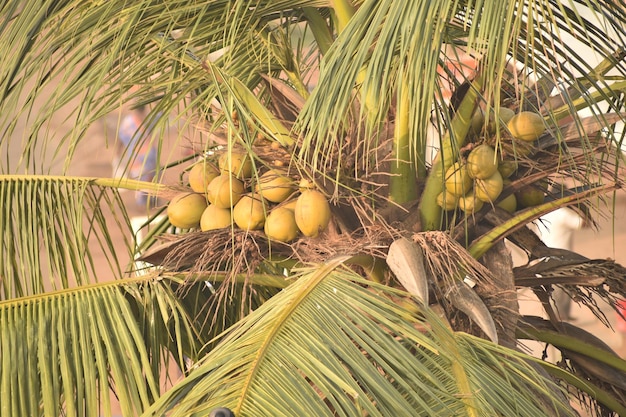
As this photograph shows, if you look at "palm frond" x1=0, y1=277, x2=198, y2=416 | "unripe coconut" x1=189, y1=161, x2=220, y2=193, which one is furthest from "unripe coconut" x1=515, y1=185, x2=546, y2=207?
"palm frond" x1=0, y1=277, x2=198, y2=416

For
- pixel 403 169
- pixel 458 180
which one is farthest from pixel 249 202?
pixel 458 180

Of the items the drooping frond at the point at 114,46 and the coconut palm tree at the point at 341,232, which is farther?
the drooping frond at the point at 114,46

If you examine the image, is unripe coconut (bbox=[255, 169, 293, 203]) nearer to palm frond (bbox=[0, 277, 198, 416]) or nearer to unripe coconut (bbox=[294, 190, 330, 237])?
unripe coconut (bbox=[294, 190, 330, 237])

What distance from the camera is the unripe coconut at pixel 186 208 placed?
2.13 m

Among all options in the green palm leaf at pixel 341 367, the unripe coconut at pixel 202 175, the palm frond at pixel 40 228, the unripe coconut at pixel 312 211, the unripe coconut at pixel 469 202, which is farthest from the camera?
the palm frond at pixel 40 228

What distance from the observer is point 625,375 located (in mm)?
2379

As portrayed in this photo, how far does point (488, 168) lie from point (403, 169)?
0.70 feet

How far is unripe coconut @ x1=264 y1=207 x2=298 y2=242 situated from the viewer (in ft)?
6.42

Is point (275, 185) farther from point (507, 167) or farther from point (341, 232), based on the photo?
point (507, 167)

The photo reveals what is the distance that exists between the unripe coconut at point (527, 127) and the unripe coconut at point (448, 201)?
0.67ft

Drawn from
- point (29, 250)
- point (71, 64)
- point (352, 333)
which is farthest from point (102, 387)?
point (71, 64)

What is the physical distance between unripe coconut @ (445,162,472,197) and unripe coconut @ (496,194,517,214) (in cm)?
16

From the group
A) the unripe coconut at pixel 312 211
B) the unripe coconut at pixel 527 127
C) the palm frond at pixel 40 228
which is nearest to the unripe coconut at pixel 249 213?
the unripe coconut at pixel 312 211

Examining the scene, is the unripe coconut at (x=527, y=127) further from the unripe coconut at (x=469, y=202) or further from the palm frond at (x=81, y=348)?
the palm frond at (x=81, y=348)
